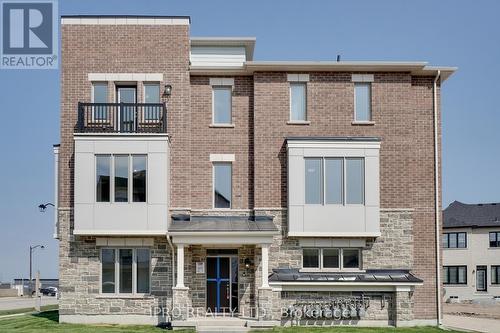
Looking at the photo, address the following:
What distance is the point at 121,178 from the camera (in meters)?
25.5

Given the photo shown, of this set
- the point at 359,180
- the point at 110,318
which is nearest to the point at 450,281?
the point at 359,180

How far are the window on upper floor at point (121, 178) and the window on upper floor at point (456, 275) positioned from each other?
127 ft

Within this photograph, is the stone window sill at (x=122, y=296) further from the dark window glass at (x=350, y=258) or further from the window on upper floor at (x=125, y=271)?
the dark window glass at (x=350, y=258)

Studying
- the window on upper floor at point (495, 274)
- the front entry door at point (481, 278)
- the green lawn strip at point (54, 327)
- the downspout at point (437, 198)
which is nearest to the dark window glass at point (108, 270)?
the green lawn strip at point (54, 327)

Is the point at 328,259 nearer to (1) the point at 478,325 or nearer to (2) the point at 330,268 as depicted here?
(2) the point at 330,268

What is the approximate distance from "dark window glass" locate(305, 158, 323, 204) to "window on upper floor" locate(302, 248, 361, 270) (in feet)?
5.99

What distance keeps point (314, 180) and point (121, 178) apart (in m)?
6.80

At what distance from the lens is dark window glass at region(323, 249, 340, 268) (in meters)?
26.4

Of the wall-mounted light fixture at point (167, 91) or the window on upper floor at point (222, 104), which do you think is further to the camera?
the window on upper floor at point (222, 104)

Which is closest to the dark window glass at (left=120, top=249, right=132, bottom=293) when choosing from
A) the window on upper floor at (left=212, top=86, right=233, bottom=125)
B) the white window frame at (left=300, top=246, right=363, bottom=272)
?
the window on upper floor at (left=212, top=86, right=233, bottom=125)

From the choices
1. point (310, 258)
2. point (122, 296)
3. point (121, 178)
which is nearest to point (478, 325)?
point (310, 258)

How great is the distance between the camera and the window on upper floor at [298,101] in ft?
89.1

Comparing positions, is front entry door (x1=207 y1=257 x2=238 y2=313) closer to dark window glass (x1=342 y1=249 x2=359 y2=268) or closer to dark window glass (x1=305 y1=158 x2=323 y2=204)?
dark window glass (x1=305 y1=158 x2=323 y2=204)

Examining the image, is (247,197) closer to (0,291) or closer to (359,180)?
(359,180)
